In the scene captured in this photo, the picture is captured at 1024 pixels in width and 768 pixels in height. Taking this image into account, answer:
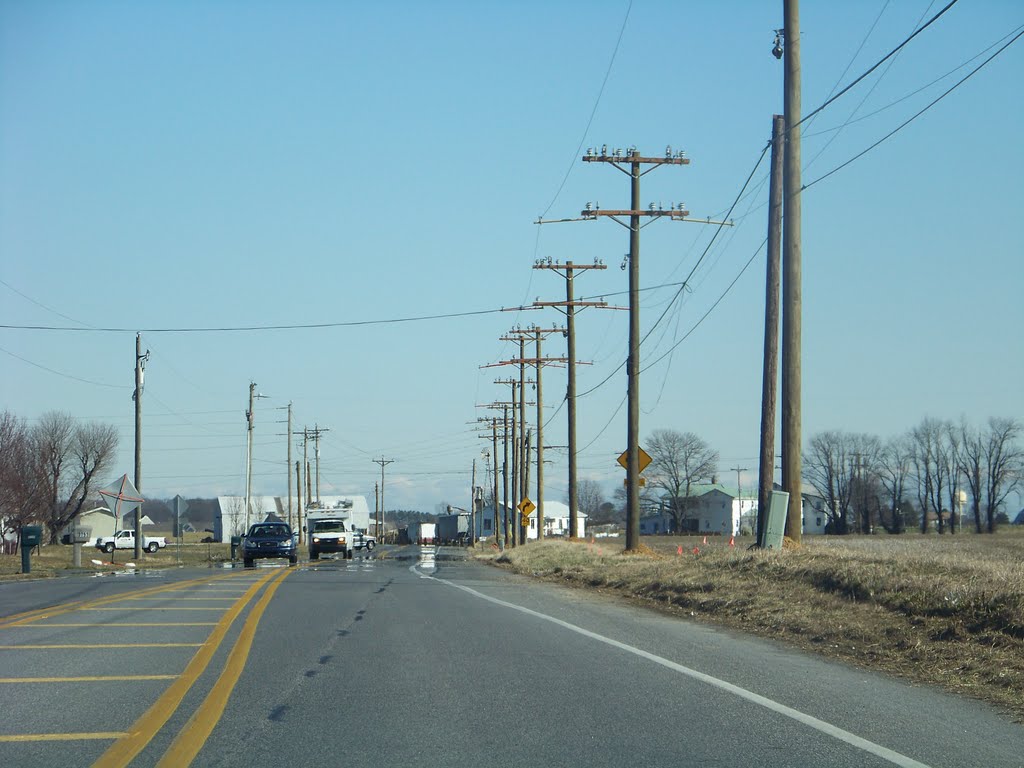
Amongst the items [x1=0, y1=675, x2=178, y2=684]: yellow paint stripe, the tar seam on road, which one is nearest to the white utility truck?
the tar seam on road

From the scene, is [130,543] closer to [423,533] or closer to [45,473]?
[45,473]

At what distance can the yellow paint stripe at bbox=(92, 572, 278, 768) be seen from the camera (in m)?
6.88

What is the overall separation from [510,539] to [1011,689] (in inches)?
2896

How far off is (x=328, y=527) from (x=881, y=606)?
144 ft

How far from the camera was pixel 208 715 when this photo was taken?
8148 mm

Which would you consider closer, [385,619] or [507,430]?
[385,619]

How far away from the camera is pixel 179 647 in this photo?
11836 mm

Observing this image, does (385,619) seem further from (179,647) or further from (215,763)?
(215,763)

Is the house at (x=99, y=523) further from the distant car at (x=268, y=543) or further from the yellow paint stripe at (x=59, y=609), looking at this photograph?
the yellow paint stripe at (x=59, y=609)

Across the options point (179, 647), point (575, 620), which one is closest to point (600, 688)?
point (179, 647)

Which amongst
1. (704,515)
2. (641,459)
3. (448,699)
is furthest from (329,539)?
(704,515)

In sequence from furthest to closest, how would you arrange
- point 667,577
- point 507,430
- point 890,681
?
point 507,430
point 667,577
point 890,681

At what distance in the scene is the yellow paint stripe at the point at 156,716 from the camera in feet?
22.6

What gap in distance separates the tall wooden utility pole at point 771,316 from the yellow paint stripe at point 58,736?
54.4 feet
